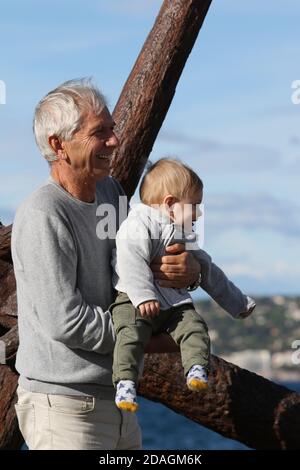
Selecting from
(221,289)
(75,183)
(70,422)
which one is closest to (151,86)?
(221,289)

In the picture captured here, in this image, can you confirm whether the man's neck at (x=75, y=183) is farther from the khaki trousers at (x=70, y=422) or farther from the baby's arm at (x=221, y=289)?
the khaki trousers at (x=70, y=422)

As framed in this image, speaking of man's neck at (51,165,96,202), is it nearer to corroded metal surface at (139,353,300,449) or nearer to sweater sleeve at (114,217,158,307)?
sweater sleeve at (114,217,158,307)

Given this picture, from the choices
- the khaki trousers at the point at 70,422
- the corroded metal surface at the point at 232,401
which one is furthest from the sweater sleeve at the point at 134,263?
the corroded metal surface at the point at 232,401

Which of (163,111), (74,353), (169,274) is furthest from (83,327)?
(163,111)

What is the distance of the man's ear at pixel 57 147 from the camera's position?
4.16 meters

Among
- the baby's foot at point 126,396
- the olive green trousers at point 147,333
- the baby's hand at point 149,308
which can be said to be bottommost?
the baby's foot at point 126,396

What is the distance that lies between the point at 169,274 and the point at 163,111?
180cm

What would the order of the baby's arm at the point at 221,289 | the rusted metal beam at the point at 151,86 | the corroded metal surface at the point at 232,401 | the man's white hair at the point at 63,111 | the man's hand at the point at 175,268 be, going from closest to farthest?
the man's white hair at the point at 63,111 → the man's hand at the point at 175,268 → the baby's arm at the point at 221,289 → the rusted metal beam at the point at 151,86 → the corroded metal surface at the point at 232,401

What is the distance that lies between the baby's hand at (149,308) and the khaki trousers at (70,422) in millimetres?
317
